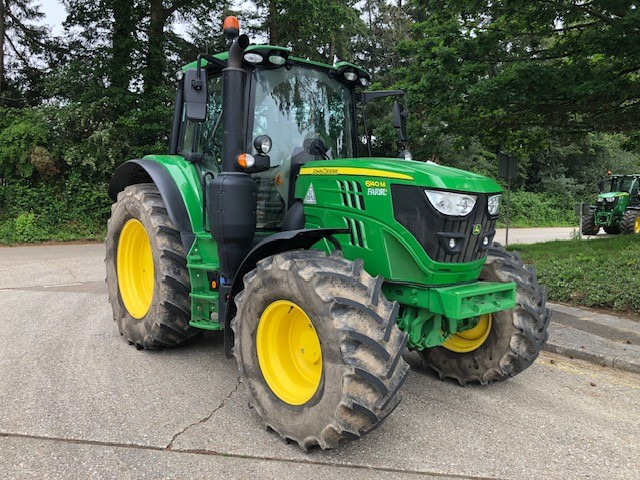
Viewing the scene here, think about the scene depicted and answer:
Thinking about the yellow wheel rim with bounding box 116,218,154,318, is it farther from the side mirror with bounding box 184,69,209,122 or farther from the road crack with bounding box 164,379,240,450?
→ the side mirror with bounding box 184,69,209,122

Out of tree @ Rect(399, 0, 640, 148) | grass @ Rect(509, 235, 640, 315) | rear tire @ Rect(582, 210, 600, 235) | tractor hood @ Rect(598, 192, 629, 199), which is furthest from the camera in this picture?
rear tire @ Rect(582, 210, 600, 235)

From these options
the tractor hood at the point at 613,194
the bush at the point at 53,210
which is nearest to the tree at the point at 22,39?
the bush at the point at 53,210

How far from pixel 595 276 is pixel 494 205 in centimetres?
524

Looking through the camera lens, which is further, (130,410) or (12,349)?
(12,349)

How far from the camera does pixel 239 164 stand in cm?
376

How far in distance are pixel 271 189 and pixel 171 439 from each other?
1943 millimetres

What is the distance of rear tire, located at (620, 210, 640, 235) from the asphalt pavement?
1594 cm

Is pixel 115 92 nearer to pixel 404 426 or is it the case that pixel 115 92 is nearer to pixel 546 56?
pixel 546 56

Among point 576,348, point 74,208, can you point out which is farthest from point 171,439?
point 74,208

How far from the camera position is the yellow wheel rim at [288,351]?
341 centimetres

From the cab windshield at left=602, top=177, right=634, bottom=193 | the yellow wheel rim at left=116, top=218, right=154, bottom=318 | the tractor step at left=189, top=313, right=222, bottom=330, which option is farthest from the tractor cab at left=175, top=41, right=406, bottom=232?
the cab windshield at left=602, top=177, right=634, bottom=193

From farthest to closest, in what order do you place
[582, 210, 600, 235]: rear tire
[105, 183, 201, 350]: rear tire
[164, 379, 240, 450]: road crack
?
[582, 210, 600, 235]: rear tire < [105, 183, 201, 350]: rear tire < [164, 379, 240, 450]: road crack

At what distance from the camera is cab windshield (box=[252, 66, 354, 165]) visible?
13.4 feet

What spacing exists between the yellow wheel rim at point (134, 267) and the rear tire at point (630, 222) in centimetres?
1816
